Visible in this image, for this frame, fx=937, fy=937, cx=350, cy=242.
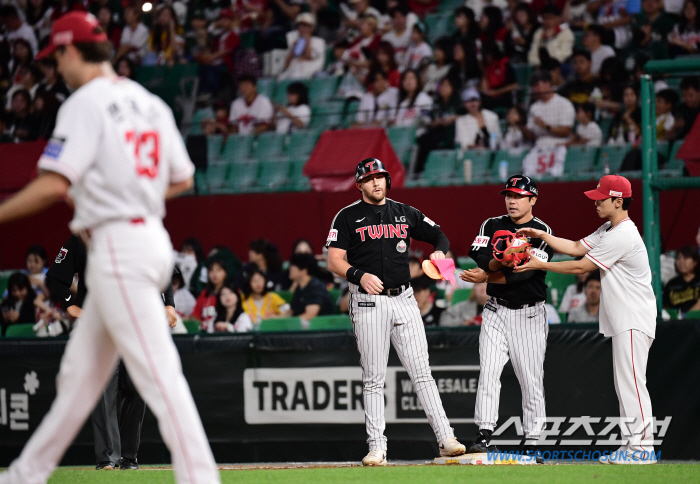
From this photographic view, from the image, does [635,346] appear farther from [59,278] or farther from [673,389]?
[59,278]

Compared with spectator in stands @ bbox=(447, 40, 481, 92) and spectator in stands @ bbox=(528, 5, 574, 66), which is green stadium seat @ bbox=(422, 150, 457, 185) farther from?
spectator in stands @ bbox=(528, 5, 574, 66)

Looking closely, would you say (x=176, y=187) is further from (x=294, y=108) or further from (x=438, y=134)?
(x=294, y=108)

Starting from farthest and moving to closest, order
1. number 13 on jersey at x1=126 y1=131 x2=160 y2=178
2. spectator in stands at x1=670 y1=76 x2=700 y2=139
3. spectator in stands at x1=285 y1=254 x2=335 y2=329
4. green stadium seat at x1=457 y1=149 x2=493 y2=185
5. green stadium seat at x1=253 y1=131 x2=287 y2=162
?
green stadium seat at x1=253 y1=131 x2=287 y2=162, green stadium seat at x1=457 y1=149 x2=493 y2=185, spectator in stands at x1=670 y1=76 x2=700 y2=139, spectator in stands at x1=285 y1=254 x2=335 y2=329, number 13 on jersey at x1=126 y1=131 x2=160 y2=178

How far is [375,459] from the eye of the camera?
648cm

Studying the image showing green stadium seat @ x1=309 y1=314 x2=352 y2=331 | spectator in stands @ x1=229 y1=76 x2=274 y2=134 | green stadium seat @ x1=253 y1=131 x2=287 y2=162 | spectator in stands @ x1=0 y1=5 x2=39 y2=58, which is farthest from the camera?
spectator in stands @ x1=0 y1=5 x2=39 y2=58

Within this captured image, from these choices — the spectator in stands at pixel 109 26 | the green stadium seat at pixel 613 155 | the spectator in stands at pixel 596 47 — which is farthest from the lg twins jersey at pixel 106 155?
the spectator in stands at pixel 109 26

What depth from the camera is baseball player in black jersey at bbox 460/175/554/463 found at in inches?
259

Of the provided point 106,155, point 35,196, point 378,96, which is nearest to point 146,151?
point 106,155

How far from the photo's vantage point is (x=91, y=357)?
12.4 ft

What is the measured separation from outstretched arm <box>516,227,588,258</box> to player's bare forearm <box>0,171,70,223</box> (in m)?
3.80

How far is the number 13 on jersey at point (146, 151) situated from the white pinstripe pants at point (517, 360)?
11.5ft

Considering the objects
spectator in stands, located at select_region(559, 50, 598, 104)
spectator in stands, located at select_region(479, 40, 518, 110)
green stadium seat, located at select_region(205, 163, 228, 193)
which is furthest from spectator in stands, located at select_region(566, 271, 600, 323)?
green stadium seat, located at select_region(205, 163, 228, 193)

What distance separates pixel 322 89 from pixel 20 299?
584 centimetres

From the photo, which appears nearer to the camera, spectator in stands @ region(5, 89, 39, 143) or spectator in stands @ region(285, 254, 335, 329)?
spectator in stands @ region(285, 254, 335, 329)
